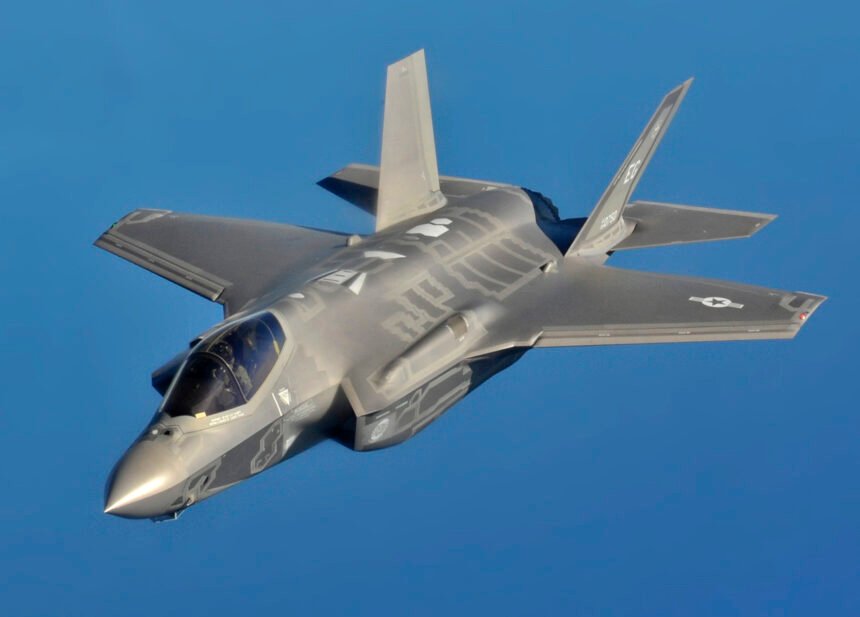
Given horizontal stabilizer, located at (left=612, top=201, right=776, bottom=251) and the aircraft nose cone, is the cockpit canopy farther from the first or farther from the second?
horizontal stabilizer, located at (left=612, top=201, right=776, bottom=251)

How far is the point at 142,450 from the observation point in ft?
34.9

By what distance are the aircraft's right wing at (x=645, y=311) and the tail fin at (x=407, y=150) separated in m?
2.50

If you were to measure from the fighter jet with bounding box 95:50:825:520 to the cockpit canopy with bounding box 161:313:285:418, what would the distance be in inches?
0.7

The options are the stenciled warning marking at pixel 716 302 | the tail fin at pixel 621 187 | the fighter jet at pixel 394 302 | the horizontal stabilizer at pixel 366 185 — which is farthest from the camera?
the horizontal stabilizer at pixel 366 185

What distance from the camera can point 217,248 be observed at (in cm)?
1605

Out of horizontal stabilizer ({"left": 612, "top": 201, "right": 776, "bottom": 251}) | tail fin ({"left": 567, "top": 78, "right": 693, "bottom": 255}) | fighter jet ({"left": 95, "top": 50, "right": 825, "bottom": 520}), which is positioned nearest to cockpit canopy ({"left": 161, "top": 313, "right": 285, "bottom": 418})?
fighter jet ({"left": 95, "top": 50, "right": 825, "bottom": 520})

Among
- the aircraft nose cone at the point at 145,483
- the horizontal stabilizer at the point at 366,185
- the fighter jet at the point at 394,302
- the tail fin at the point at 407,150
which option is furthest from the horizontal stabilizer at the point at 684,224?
the aircraft nose cone at the point at 145,483

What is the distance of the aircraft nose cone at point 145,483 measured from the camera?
10250 mm

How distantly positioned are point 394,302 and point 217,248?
12.2ft

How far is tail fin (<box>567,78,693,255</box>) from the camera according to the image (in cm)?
1590

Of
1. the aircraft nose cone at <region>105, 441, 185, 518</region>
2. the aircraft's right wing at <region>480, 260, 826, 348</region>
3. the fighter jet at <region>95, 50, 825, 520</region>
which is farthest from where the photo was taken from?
the aircraft's right wing at <region>480, 260, 826, 348</region>

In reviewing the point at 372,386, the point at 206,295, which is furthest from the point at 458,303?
the point at 206,295

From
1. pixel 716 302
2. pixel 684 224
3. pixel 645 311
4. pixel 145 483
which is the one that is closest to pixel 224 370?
pixel 145 483

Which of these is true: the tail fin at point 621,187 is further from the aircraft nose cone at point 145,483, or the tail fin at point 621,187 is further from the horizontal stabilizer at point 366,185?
the aircraft nose cone at point 145,483
